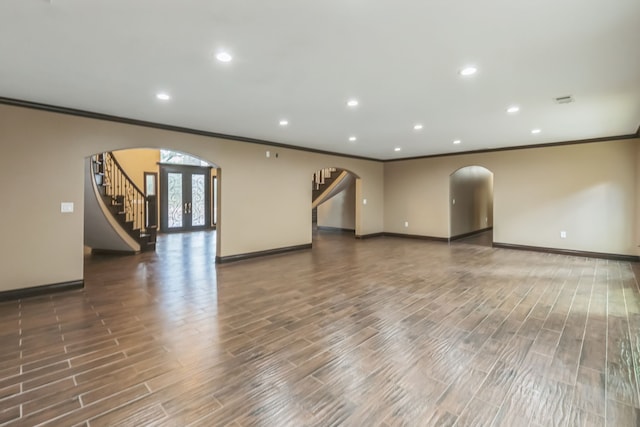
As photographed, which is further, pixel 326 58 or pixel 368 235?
pixel 368 235

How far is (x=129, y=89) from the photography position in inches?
142

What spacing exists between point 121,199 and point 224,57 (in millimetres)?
6223

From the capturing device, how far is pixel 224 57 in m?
2.79

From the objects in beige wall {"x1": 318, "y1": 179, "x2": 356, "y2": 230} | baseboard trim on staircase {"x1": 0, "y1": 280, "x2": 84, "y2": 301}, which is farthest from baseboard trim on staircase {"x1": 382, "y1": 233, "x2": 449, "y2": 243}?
baseboard trim on staircase {"x1": 0, "y1": 280, "x2": 84, "y2": 301}

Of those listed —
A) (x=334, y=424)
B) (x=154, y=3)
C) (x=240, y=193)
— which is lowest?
(x=334, y=424)

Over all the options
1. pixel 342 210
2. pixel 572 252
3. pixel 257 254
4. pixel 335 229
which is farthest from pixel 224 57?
pixel 335 229

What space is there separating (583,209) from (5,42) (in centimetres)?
949

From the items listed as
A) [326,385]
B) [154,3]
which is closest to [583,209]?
[326,385]

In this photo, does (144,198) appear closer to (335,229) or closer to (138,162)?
(138,162)

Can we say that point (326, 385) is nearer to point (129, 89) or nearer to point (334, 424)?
point (334, 424)

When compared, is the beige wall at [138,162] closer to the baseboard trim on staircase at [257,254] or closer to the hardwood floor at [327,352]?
the hardwood floor at [327,352]

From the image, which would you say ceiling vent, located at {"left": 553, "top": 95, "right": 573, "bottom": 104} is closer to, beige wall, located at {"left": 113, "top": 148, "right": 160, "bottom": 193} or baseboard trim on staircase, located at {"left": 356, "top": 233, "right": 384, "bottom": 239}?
baseboard trim on staircase, located at {"left": 356, "top": 233, "right": 384, "bottom": 239}

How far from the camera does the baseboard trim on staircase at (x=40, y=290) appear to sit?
157 inches

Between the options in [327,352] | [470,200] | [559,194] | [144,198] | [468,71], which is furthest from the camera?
[470,200]
